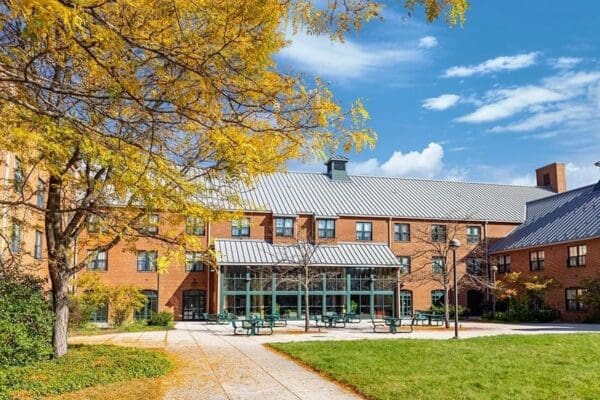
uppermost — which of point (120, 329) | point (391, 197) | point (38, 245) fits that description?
point (391, 197)

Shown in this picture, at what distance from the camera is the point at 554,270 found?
37031 mm

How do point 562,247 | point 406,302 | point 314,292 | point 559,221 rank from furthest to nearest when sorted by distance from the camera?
point 406,302
point 559,221
point 314,292
point 562,247

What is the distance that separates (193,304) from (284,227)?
8187 millimetres

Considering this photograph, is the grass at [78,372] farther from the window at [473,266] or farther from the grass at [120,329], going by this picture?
the window at [473,266]

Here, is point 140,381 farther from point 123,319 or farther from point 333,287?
point 333,287

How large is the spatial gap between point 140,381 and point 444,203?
37943 mm

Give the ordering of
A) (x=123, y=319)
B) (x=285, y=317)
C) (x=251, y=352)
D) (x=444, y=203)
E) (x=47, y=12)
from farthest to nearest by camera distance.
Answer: (x=444, y=203) < (x=285, y=317) < (x=123, y=319) < (x=251, y=352) < (x=47, y=12)

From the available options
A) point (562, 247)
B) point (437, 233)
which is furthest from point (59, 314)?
point (562, 247)

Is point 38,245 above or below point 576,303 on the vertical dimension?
above

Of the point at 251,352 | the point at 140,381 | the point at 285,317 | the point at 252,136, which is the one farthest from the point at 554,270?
the point at 252,136

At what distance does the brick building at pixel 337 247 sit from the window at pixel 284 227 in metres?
0.07

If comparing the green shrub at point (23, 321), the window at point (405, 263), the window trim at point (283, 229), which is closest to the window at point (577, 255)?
the window at point (405, 263)

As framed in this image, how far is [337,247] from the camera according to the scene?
40812 mm

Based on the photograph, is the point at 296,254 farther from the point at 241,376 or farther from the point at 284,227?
the point at 241,376
